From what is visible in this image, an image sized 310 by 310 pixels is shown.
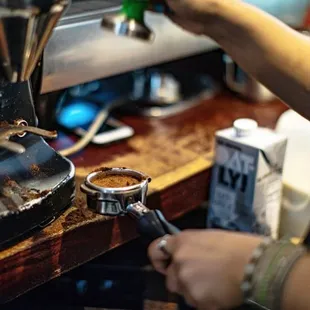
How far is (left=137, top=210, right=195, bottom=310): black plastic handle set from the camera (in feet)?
2.36

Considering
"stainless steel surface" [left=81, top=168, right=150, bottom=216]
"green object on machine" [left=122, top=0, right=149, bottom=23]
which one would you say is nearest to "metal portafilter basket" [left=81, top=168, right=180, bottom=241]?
"stainless steel surface" [left=81, top=168, right=150, bottom=216]

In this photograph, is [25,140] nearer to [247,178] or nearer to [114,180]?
[114,180]

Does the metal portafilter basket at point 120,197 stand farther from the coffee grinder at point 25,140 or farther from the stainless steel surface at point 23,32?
the stainless steel surface at point 23,32

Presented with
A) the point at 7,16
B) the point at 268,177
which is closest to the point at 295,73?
the point at 268,177

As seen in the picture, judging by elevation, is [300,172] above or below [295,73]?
below

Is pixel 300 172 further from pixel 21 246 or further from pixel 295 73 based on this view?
pixel 21 246

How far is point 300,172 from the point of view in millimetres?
1031

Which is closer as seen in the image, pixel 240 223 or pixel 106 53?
pixel 240 223

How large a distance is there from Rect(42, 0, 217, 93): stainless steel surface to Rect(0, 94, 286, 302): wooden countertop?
11cm

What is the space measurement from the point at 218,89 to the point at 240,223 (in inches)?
18.2

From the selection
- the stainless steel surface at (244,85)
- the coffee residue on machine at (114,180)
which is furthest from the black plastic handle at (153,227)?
the stainless steel surface at (244,85)

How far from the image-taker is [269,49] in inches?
A: 34.4

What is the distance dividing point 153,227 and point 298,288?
0.19 m

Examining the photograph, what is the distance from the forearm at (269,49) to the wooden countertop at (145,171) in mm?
188
